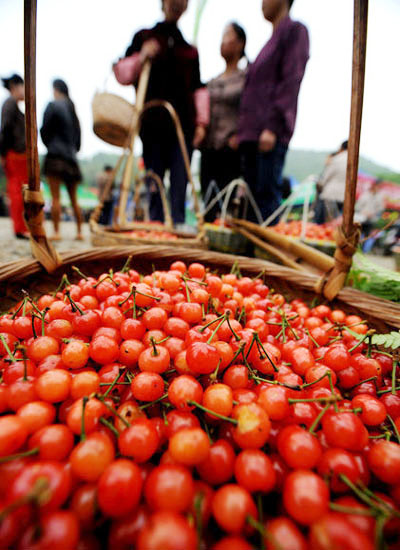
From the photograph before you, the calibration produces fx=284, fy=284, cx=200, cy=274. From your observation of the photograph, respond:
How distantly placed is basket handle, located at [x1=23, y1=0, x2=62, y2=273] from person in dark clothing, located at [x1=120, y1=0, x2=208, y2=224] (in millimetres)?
2144

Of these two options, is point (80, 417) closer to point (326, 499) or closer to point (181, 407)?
point (181, 407)

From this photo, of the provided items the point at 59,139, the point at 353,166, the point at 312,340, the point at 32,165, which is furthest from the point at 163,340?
the point at 59,139

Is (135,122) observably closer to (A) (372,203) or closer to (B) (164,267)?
(B) (164,267)

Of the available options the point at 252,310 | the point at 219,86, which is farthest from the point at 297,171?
the point at 252,310

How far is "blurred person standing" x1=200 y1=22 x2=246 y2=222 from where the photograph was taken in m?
3.35

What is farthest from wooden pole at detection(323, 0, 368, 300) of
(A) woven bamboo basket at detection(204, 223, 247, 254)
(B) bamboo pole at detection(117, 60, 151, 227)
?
(B) bamboo pole at detection(117, 60, 151, 227)

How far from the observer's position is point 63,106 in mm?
3697

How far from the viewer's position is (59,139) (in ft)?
12.3

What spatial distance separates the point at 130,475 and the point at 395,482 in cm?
46

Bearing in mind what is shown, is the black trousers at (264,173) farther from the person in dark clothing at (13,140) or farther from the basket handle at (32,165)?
the person in dark clothing at (13,140)

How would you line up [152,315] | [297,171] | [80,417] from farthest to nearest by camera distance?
[297,171] → [152,315] → [80,417]

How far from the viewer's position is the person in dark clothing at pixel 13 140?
12.0 ft

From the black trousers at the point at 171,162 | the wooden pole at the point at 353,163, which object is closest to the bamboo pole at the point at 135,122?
the black trousers at the point at 171,162

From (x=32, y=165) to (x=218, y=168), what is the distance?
11.0 ft
